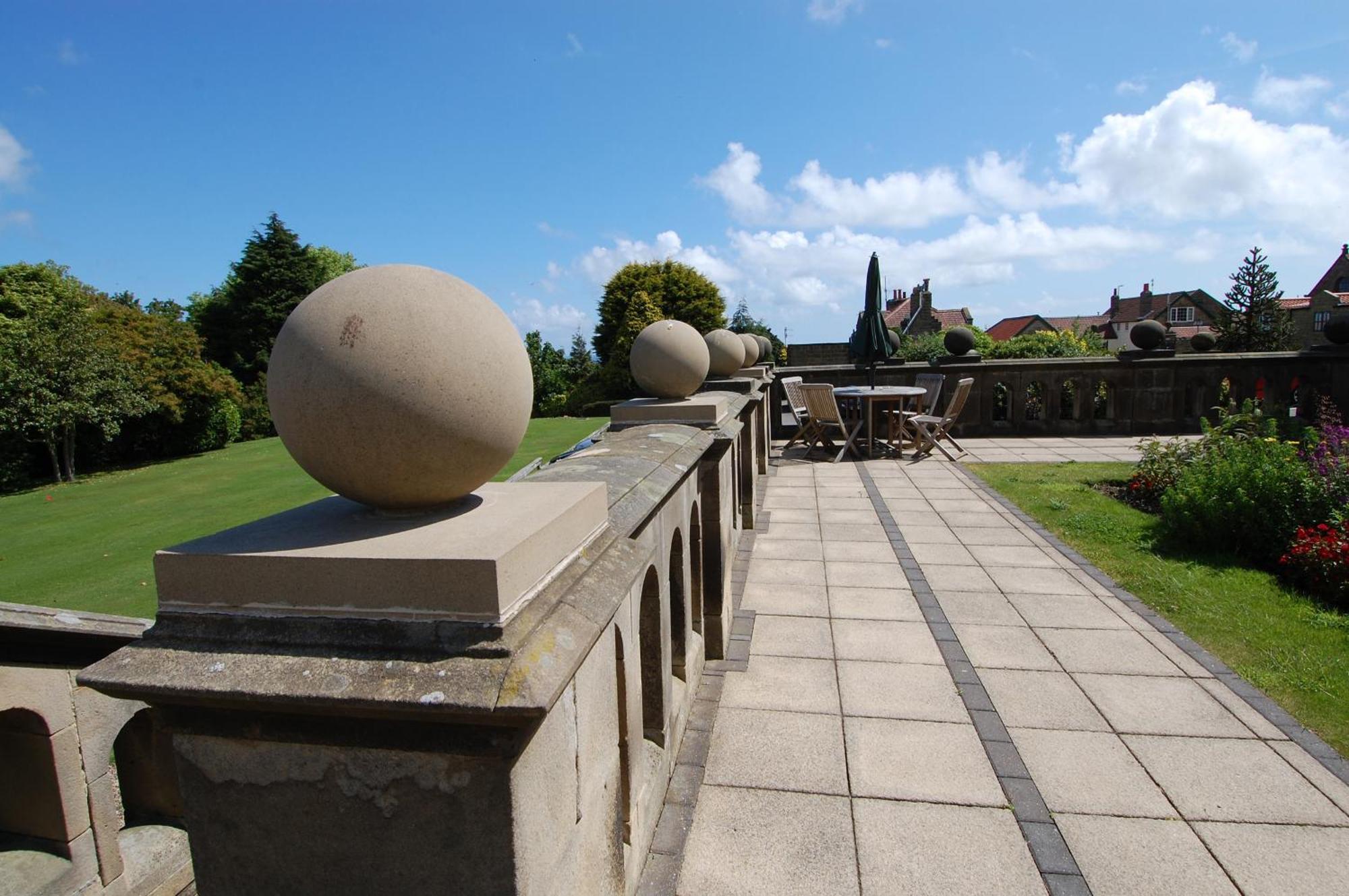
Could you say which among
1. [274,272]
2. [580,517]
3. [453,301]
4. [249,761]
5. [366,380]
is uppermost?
[274,272]

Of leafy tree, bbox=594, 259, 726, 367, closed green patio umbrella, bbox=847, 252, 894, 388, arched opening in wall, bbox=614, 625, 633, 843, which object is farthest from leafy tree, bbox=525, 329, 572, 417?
arched opening in wall, bbox=614, 625, 633, 843

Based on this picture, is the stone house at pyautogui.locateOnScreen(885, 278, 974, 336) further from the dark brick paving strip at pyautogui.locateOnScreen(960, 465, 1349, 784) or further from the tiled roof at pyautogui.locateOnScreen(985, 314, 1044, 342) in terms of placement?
the dark brick paving strip at pyautogui.locateOnScreen(960, 465, 1349, 784)

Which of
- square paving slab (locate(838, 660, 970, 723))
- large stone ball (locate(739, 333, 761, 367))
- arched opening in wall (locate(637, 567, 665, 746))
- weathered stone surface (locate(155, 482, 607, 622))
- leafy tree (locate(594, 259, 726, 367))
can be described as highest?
leafy tree (locate(594, 259, 726, 367))

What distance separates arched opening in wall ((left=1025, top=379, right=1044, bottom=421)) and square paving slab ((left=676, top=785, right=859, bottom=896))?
1378 centimetres

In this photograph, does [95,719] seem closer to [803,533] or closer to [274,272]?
[803,533]

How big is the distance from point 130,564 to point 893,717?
9.31 metres

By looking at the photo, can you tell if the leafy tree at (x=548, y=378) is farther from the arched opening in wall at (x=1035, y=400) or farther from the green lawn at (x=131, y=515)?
the arched opening in wall at (x=1035, y=400)

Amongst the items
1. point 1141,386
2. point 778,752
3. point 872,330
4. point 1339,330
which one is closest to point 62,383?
point 872,330

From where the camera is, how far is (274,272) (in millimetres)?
35094

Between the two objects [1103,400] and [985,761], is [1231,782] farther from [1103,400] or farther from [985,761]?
[1103,400]

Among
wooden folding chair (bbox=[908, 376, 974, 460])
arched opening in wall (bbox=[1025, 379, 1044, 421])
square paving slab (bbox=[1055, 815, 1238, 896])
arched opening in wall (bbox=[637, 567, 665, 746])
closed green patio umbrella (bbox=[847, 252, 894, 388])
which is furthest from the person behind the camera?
arched opening in wall (bbox=[1025, 379, 1044, 421])

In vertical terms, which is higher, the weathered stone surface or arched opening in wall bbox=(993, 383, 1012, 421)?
the weathered stone surface

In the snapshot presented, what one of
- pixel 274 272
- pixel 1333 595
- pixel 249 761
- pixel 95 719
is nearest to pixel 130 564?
pixel 95 719

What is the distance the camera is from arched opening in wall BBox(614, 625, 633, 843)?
246 centimetres
